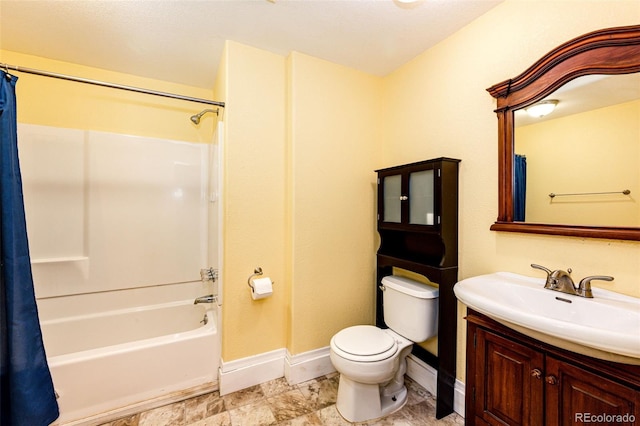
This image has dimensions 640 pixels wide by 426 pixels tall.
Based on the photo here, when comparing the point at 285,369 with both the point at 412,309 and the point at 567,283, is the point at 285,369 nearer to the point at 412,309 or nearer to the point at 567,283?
the point at 412,309

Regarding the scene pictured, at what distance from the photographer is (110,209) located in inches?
88.0

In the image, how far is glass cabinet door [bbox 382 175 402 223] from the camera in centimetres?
190

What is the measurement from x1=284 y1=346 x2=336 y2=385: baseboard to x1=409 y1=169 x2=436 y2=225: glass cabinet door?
3.98 ft

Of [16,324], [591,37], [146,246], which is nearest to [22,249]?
[16,324]

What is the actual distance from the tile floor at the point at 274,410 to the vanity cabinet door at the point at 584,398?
777 millimetres

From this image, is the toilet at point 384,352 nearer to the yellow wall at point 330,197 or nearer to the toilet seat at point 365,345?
the toilet seat at point 365,345

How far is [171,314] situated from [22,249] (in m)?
1.27

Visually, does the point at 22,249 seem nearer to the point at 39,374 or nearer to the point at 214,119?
the point at 39,374

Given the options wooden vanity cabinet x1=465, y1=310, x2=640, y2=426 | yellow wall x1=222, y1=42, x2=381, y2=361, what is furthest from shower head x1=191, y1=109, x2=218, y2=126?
wooden vanity cabinet x1=465, y1=310, x2=640, y2=426

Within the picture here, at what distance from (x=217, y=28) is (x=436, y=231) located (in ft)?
6.08

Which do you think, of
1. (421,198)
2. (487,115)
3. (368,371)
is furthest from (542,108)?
(368,371)

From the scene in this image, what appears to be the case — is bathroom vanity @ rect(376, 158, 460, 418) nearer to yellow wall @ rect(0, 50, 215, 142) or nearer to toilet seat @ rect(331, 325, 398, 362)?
toilet seat @ rect(331, 325, 398, 362)

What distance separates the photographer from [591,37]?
113 centimetres

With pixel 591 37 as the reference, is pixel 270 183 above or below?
below
